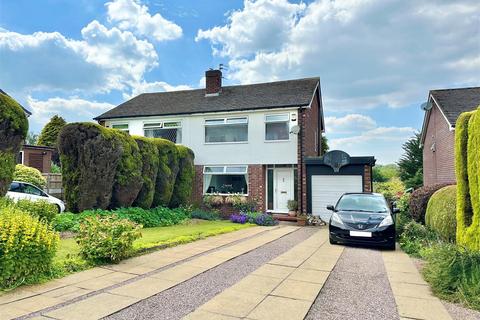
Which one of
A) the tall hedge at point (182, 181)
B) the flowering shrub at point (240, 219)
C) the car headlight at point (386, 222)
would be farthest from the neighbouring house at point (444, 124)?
the tall hedge at point (182, 181)

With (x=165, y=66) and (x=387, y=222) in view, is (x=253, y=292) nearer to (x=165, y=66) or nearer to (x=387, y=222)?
(x=387, y=222)

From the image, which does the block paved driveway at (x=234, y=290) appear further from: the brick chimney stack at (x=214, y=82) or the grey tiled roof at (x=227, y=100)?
the brick chimney stack at (x=214, y=82)

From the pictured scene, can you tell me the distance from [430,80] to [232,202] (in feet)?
37.4

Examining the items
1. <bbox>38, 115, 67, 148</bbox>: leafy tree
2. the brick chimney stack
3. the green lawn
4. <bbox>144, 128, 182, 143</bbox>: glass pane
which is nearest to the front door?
the green lawn

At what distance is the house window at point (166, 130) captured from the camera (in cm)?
1617

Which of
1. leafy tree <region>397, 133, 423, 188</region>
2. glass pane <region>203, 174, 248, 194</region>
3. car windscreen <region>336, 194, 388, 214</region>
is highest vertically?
leafy tree <region>397, 133, 423, 188</region>

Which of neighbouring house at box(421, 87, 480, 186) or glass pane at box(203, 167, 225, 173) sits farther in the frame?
glass pane at box(203, 167, 225, 173)

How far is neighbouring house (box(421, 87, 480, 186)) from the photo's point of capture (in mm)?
12371

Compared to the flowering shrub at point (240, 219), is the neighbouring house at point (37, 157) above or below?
above

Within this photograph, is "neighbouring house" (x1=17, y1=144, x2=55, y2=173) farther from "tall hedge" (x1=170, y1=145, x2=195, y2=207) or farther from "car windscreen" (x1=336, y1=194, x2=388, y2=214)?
"car windscreen" (x1=336, y1=194, x2=388, y2=214)

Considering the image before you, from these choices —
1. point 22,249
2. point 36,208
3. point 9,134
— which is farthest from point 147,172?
point 22,249

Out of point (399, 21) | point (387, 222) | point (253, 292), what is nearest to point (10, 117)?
point (253, 292)

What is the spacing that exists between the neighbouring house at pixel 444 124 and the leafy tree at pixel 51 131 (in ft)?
98.1

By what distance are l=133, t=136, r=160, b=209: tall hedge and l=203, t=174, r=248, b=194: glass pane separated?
4369 millimetres
